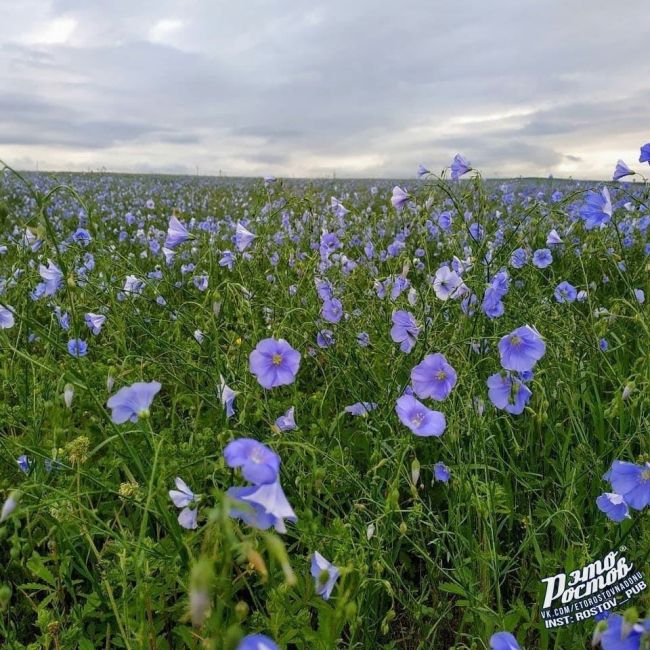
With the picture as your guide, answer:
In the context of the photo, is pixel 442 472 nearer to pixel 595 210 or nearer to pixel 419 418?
pixel 419 418

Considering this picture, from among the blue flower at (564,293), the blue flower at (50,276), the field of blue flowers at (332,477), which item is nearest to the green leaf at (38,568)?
the field of blue flowers at (332,477)

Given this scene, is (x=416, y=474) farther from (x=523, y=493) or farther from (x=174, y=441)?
A: (x=174, y=441)

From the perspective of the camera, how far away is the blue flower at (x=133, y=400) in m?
1.32

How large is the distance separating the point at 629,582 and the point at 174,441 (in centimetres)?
173

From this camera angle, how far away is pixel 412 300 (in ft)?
8.28

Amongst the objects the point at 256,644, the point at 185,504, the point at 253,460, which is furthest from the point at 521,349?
the point at 256,644

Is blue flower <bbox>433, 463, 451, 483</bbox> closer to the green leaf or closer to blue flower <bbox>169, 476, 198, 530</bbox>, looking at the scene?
blue flower <bbox>169, 476, 198, 530</bbox>

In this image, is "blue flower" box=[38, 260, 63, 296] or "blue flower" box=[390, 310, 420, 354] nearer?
"blue flower" box=[390, 310, 420, 354]

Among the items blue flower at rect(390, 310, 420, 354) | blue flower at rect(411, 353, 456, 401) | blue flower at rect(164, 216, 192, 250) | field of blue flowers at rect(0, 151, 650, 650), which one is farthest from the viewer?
blue flower at rect(164, 216, 192, 250)

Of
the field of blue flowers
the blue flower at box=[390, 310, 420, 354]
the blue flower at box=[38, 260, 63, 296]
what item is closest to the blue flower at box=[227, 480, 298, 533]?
the field of blue flowers

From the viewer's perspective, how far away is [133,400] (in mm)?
1360

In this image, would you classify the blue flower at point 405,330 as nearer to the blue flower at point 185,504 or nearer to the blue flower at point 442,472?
the blue flower at point 442,472

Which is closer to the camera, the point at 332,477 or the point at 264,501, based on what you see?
the point at 264,501

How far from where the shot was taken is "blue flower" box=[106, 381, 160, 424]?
1.32 m
